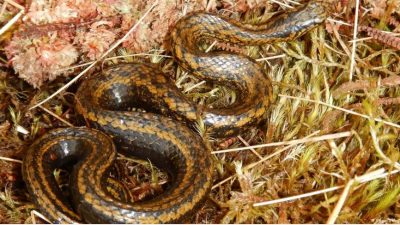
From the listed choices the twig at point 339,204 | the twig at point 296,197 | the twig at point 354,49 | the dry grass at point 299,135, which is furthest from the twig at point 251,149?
the twig at point 354,49

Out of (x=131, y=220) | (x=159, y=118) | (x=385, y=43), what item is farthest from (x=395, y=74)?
(x=131, y=220)

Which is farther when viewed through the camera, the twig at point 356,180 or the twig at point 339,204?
the twig at point 356,180

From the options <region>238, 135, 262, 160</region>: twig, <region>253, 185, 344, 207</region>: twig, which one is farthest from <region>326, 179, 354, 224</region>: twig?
<region>238, 135, 262, 160</region>: twig

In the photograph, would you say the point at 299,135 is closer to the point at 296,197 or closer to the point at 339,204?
the point at 296,197

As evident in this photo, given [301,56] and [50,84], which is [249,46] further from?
[50,84]

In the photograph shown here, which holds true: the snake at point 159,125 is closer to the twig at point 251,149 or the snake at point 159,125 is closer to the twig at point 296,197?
the twig at point 251,149

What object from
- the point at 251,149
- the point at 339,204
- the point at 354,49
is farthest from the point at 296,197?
the point at 354,49
